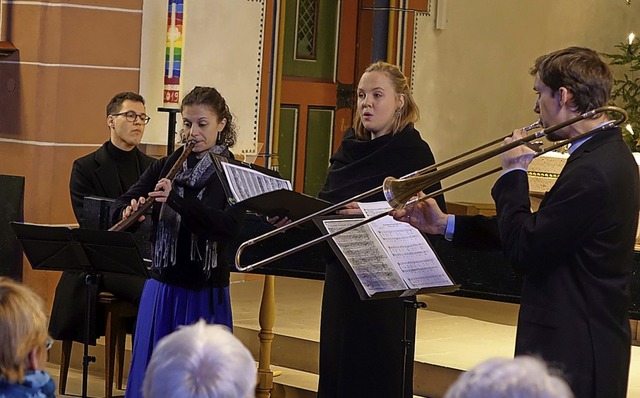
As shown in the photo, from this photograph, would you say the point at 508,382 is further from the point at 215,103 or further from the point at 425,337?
the point at 425,337

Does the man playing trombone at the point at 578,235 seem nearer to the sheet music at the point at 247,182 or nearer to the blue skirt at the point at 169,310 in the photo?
the sheet music at the point at 247,182

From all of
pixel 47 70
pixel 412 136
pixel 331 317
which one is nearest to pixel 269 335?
pixel 331 317

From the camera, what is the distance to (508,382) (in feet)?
6.08

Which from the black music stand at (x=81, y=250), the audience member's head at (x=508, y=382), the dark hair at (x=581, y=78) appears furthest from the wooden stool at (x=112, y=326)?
the audience member's head at (x=508, y=382)

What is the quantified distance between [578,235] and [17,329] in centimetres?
143

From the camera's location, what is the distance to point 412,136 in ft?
14.1

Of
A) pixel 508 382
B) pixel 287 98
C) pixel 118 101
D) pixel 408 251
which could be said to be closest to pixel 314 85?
pixel 287 98

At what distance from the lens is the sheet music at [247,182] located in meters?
3.89

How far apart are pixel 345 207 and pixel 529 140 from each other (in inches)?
40.2

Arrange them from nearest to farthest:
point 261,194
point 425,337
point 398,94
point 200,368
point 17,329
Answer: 1. point 200,368
2. point 17,329
3. point 261,194
4. point 398,94
5. point 425,337

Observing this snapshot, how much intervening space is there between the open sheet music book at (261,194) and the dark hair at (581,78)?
1.04 meters

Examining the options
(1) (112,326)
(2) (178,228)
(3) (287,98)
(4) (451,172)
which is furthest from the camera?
(3) (287,98)

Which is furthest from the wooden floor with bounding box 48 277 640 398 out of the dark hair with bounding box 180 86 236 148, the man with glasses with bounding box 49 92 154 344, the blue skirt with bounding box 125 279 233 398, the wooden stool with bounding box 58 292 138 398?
the dark hair with bounding box 180 86 236 148

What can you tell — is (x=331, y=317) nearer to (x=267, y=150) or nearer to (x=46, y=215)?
(x=46, y=215)
